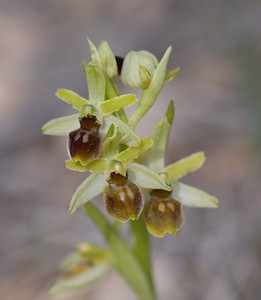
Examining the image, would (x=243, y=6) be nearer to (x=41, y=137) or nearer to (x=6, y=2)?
(x=41, y=137)

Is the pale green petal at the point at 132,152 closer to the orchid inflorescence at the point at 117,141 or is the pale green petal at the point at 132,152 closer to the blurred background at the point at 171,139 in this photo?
the orchid inflorescence at the point at 117,141

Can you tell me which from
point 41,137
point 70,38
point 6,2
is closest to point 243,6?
point 70,38

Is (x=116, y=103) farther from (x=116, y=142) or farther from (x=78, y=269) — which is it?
(x=78, y=269)

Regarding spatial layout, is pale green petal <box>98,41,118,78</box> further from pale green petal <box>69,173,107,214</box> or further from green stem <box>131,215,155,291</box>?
green stem <box>131,215,155,291</box>

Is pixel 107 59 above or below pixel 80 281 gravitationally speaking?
above

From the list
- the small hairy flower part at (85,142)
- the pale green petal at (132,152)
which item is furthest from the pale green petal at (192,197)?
the small hairy flower part at (85,142)

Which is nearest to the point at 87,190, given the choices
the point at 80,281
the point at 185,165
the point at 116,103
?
the point at 116,103

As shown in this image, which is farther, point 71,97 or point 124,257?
point 124,257
